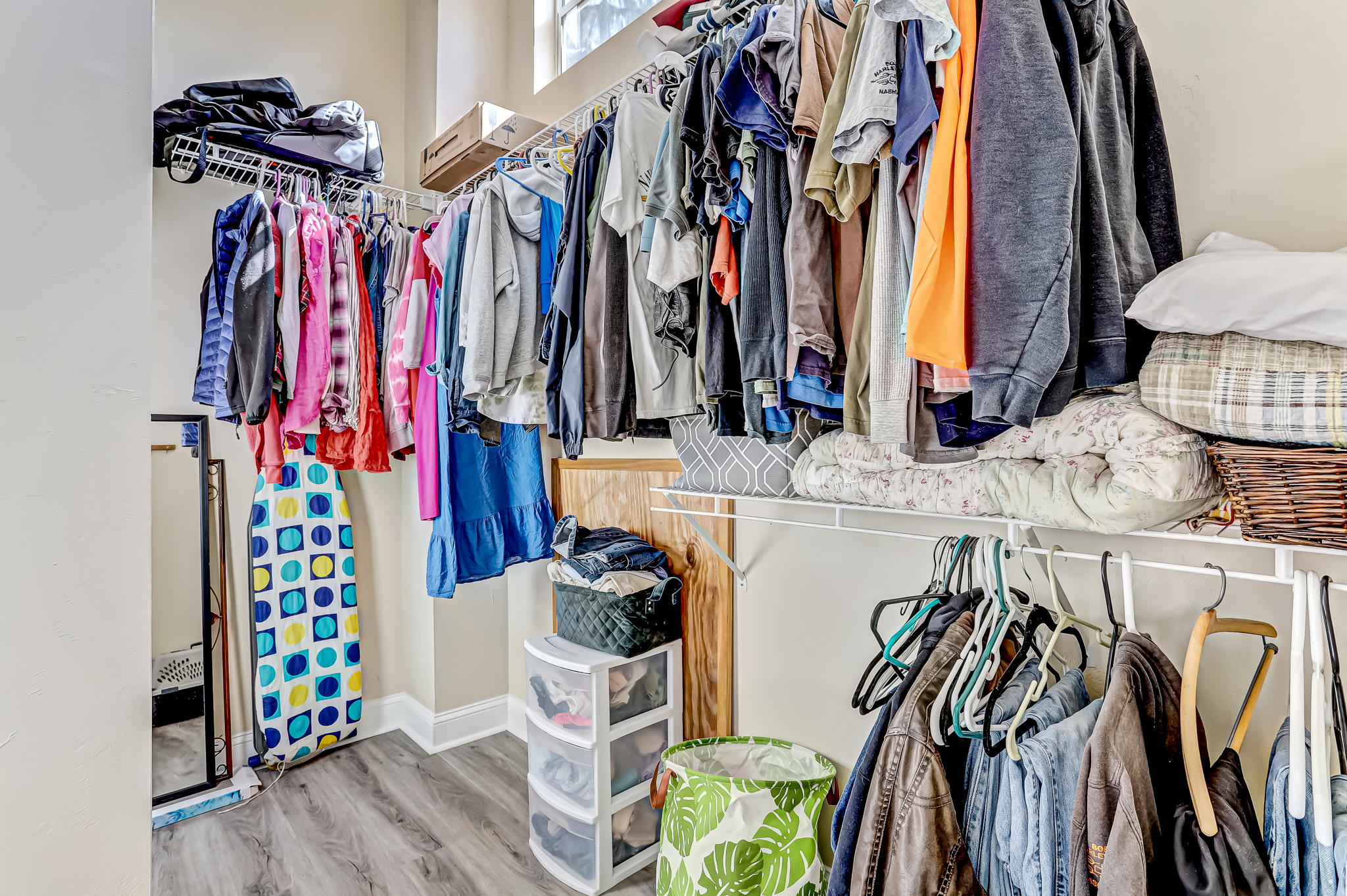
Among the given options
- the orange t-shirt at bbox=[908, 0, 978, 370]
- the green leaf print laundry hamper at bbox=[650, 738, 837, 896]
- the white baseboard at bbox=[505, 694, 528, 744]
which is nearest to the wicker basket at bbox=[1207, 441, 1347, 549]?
the orange t-shirt at bbox=[908, 0, 978, 370]

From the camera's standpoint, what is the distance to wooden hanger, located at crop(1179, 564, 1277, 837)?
2.59 ft

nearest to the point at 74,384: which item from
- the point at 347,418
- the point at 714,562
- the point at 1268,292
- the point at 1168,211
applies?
the point at 1268,292

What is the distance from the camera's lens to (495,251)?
5.84ft

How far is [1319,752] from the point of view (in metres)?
0.74

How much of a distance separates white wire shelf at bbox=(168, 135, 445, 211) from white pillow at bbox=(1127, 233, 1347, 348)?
2455 millimetres

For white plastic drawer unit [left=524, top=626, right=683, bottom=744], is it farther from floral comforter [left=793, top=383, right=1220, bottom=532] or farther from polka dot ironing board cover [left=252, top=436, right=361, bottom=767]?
polka dot ironing board cover [left=252, top=436, right=361, bottom=767]

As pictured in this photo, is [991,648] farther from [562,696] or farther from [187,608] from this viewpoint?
[187,608]

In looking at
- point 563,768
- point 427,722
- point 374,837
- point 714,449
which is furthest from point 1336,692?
point 427,722

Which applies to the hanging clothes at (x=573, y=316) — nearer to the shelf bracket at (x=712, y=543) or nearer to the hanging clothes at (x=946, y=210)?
the shelf bracket at (x=712, y=543)

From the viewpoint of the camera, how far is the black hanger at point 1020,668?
0.94 metres

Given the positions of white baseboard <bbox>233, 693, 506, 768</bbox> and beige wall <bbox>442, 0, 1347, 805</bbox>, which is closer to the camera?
beige wall <bbox>442, 0, 1347, 805</bbox>

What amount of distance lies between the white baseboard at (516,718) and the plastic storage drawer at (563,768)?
786 mm

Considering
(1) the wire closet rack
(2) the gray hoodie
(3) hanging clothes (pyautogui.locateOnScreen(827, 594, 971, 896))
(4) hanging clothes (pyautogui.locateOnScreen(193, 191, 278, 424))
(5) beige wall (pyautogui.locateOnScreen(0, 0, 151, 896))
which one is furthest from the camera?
(4) hanging clothes (pyautogui.locateOnScreen(193, 191, 278, 424))

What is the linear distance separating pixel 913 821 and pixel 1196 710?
1.30 feet
